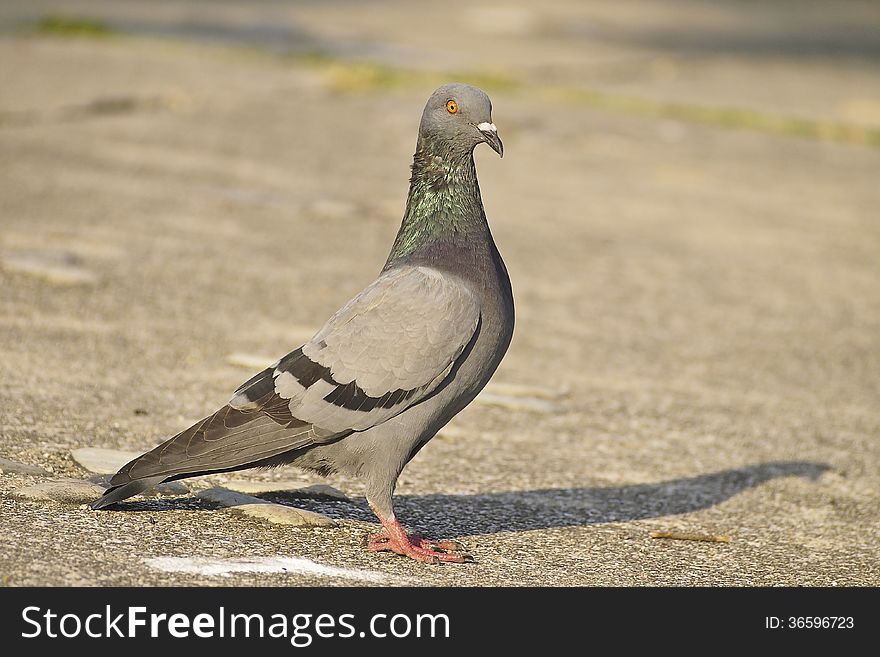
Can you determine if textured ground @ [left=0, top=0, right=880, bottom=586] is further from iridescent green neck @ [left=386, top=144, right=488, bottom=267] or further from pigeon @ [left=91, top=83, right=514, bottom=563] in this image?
iridescent green neck @ [left=386, top=144, right=488, bottom=267]

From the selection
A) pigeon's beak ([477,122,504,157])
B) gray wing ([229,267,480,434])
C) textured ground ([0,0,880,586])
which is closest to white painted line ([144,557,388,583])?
textured ground ([0,0,880,586])

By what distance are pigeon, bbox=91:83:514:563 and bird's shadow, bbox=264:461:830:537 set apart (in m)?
0.37

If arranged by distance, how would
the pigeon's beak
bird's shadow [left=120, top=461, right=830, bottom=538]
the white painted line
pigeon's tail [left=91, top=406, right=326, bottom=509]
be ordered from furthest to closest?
bird's shadow [left=120, top=461, right=830, bottom=538] < the pigeon's beak < pigeon's tail [left=91, top=406, right=326, bottom=509] < the white painted line

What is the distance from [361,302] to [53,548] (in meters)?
1.20

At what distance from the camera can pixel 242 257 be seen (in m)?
7.92

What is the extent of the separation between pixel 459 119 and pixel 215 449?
1370 millimetres

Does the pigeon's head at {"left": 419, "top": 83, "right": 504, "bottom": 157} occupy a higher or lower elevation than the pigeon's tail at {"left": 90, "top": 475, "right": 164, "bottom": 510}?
Result: higher

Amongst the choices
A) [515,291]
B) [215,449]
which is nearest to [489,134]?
[215,449]

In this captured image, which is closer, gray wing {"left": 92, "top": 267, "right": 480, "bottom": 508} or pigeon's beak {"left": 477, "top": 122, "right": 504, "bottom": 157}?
gray wing {"left": 92, "top": 267, "right": 480, "bottom": 508}

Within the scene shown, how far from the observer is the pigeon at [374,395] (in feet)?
13.1

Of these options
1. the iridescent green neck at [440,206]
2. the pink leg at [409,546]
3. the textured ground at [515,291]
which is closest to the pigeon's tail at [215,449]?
the textured ground at [515,291]

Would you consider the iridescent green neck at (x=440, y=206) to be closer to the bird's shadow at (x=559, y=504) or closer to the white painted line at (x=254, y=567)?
the bird's shadow at (x=559, y=504)

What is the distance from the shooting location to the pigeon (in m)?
3.99
